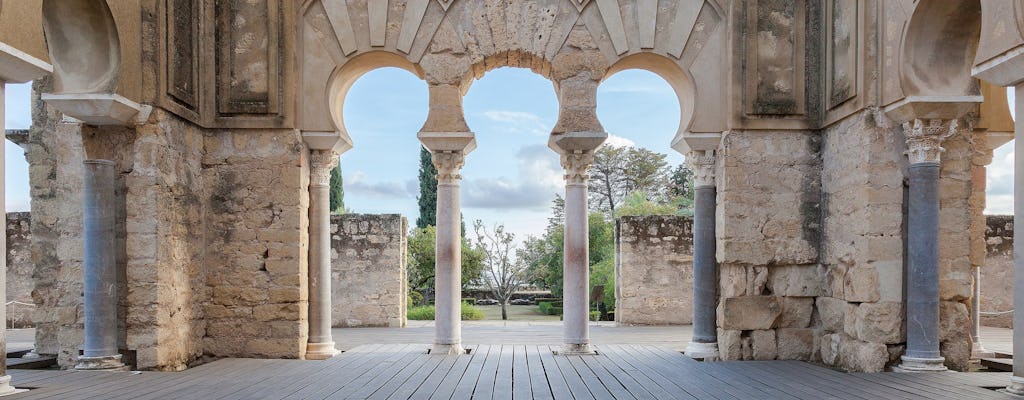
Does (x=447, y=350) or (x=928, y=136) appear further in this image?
(x=447, y=350)

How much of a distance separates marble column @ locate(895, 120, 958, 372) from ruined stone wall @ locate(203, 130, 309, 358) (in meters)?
6.30

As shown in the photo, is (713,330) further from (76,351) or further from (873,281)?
(76,351)

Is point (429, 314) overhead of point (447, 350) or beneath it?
beneath

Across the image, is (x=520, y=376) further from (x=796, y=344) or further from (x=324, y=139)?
(x=324, y=139)

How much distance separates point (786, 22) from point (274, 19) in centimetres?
580

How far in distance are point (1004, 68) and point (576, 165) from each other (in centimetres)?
420

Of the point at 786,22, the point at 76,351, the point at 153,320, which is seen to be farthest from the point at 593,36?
the point at 76,351

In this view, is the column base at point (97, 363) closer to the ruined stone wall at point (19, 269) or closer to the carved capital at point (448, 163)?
the carved capital at point (448, 163)

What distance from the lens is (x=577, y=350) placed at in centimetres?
800

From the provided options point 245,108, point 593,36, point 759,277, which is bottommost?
point 759,277

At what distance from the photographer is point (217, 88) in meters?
7.84

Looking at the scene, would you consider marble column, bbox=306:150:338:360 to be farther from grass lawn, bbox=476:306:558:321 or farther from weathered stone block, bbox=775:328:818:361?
grass lawn, bbox=476:306:558:321

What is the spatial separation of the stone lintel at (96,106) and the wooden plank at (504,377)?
4.27 m

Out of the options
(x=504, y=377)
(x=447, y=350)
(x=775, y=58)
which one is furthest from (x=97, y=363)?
(x=775, y=58)
